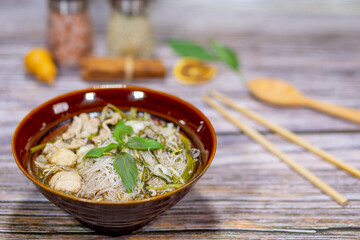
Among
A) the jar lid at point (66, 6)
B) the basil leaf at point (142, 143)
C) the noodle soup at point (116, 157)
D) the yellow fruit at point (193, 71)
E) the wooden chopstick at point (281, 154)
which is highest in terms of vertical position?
the jar lid at point (66, 6)

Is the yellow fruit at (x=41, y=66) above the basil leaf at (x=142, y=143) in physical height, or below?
below

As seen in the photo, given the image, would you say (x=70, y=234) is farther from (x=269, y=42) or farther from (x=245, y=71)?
(x=269, y=42)

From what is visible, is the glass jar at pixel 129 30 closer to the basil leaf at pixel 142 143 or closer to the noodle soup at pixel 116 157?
the noodle soup at pixel 116 157

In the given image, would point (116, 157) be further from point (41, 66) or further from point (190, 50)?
point (190, 50)

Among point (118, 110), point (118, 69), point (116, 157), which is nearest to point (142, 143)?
point (116, 157)

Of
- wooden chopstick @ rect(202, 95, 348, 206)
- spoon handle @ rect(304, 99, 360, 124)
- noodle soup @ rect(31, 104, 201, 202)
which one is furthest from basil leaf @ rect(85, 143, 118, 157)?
spoon handle @ rect(304, 99, 360, 124)

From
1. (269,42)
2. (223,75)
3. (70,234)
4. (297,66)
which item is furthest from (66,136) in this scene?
(269,42)

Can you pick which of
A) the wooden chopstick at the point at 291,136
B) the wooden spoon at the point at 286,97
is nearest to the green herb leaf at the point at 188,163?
the wooden chopstick at the point at 291,136
